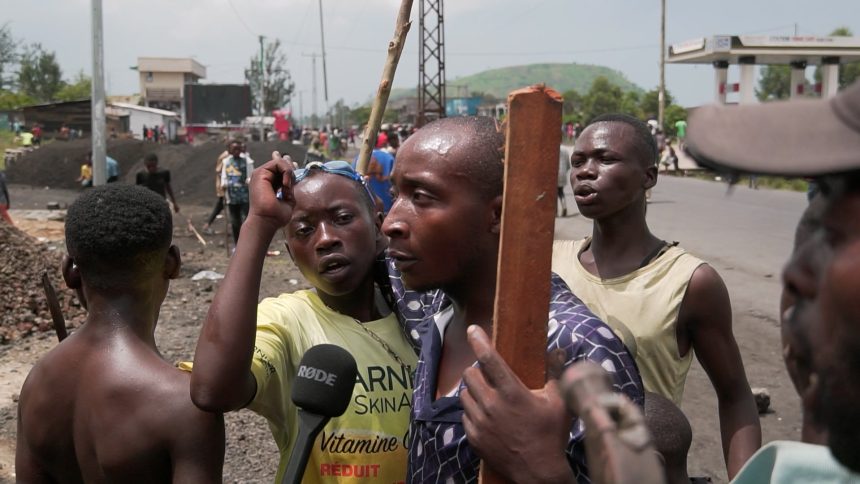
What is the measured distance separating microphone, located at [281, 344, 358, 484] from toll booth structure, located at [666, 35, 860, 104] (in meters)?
35.6

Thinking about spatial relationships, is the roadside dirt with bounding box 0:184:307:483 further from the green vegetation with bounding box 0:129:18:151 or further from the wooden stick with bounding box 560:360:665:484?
the green vegetation with bounding box 0:129:18:151

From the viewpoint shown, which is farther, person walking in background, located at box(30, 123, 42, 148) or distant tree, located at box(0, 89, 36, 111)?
distant tree, located at box(0, 89, 36, 111)

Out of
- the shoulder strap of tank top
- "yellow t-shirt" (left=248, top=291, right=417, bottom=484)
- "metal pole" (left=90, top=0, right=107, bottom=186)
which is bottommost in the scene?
"yellow t-shirt" (left=248, top=291, right=417, bottom=484)

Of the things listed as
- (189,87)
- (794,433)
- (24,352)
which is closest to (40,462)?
(794,433)

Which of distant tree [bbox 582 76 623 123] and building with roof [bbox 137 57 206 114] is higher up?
building with roof [bbox 137 57 206 114]

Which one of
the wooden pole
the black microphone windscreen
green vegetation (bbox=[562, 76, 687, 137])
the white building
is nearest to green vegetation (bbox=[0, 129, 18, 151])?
the white building

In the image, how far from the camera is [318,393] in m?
1.80

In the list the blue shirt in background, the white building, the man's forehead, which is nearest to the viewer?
the man's forehead

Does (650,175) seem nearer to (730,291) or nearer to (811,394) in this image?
(811,394)

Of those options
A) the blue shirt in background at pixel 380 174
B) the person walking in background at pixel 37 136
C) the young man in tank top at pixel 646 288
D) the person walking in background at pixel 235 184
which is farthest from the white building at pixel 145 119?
the young man in tank top at pixel 646 288

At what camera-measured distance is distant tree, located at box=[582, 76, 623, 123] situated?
6901 cm

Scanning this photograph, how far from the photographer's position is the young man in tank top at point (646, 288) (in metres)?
2.77

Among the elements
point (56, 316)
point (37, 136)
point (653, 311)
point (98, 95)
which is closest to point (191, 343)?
point (56, 316)

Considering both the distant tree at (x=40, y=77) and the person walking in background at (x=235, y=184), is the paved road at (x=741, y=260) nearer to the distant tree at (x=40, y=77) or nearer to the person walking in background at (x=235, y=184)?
the person walking in background at (x=235, y=184)
